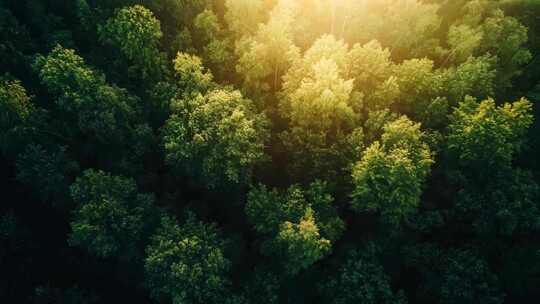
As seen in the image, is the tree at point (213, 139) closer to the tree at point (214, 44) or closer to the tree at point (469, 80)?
the tree at point (214, 44)

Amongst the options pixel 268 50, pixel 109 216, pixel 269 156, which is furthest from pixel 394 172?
pixel 109 216

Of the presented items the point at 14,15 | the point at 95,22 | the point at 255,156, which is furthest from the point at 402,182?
the point at 14,15

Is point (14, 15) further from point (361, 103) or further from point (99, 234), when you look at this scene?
point (361, 103)

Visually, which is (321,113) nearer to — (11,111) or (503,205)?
(503,205)

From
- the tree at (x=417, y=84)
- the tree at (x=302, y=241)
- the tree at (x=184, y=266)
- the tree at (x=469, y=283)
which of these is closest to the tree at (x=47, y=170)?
the tree at (x=184, y=266)

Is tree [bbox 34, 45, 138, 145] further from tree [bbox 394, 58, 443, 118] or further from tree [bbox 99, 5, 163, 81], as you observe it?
tree [bbox 394, 58, 443, 118]
